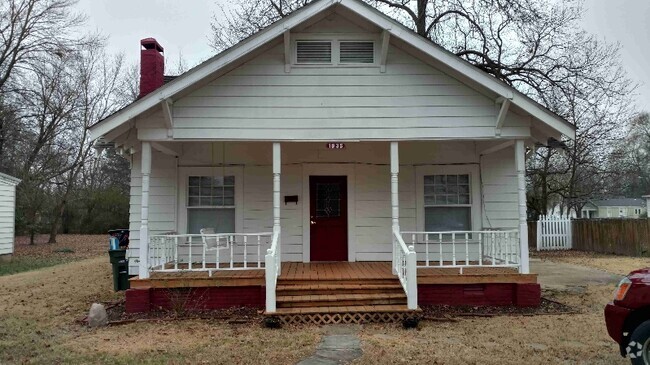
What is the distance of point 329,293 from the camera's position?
8.20 meters

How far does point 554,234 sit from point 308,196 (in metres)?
17.4

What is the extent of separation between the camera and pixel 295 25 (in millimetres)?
Result: 8445

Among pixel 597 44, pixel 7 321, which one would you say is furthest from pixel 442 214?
pixel 597 44

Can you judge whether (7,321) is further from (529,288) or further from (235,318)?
(529,288)

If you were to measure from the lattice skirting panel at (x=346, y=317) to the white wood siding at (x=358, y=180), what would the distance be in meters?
2.85

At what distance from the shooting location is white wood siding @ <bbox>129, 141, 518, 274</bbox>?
10391 mm

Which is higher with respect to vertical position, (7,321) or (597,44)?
(597,44)

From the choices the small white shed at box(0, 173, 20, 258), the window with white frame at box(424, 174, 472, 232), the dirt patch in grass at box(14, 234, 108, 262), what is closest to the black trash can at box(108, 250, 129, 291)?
the window with white frame at box(424, 174, 472, 232)

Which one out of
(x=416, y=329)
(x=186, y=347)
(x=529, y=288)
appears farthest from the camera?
(x=529, y=288)

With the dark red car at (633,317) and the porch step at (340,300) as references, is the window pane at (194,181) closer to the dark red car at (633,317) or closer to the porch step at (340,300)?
the porch step at (340,300)

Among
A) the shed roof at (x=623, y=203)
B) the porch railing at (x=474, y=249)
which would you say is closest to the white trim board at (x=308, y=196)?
the porch railing at (x=474, y=249)

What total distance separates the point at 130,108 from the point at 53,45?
74.4 feet

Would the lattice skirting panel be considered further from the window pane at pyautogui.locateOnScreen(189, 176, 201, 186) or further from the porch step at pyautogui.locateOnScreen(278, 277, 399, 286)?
the window pane at pyautogui.locateOnScreen(189, 176, 201, 186)

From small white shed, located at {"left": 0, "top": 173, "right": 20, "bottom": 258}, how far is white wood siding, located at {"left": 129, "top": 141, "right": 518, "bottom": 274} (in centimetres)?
1208
